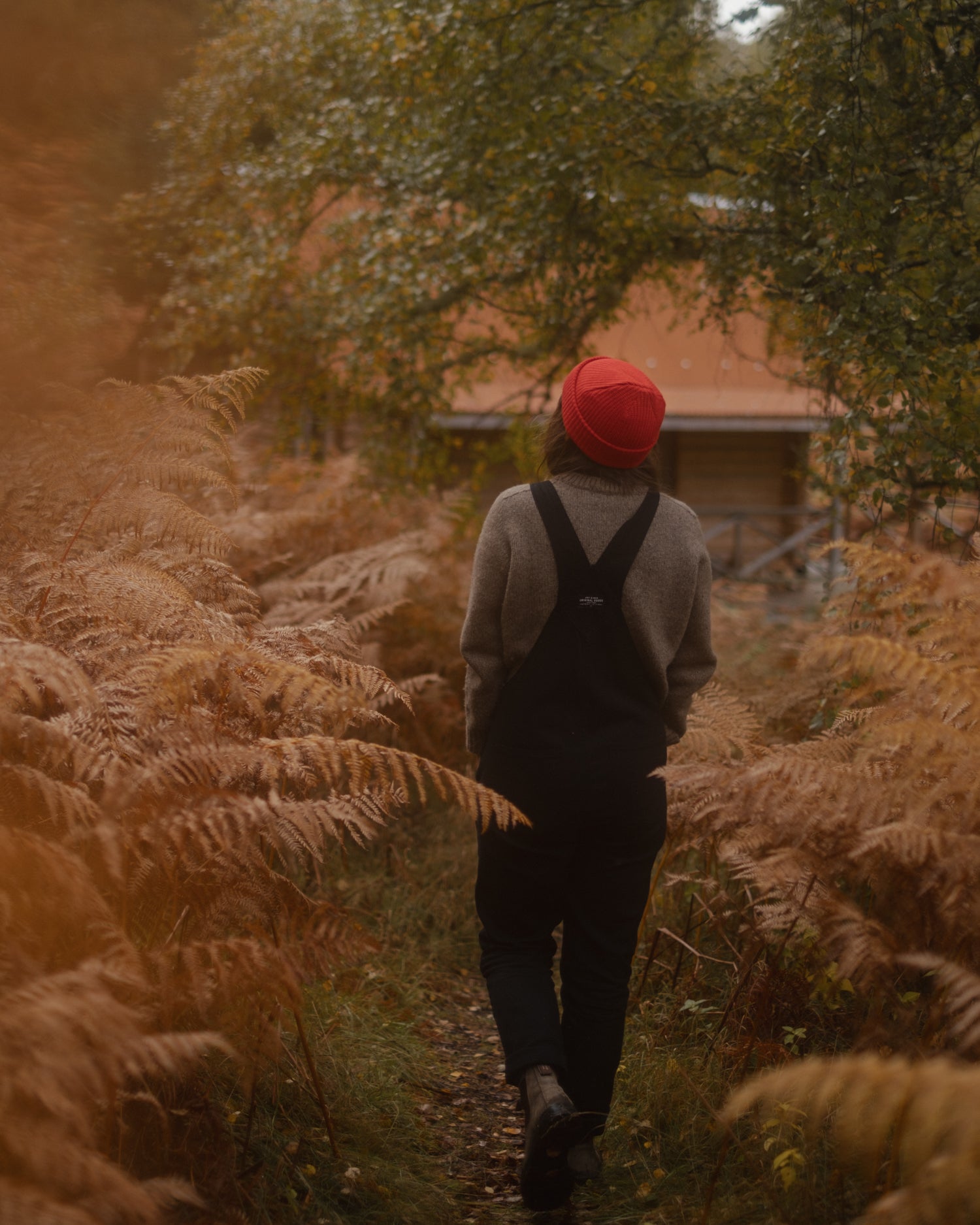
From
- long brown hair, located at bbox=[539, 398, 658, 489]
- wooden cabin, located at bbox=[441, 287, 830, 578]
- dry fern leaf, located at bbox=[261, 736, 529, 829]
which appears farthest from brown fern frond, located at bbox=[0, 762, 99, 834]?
wooden cabin, located at bbox=[441, 287, 830, 578]

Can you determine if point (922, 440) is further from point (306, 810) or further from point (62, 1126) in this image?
point (62, 1126)

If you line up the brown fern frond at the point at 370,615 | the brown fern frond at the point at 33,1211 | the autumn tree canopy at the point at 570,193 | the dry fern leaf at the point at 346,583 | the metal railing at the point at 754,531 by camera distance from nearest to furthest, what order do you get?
the brown fern frond at the point at 33,1211 < the autumn tree canopy at the point at 570,193 < the brown fern frond at the point at 370,615 < the dry fern leaf at the point at 346,583 < the metal railing at the point at 754,531

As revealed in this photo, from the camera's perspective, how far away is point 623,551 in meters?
2.55

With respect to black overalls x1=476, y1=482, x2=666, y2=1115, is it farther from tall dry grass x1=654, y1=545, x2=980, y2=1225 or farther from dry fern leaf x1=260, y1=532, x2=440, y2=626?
dry fern leaf x1=260, y1=532, x2=440, y2=626

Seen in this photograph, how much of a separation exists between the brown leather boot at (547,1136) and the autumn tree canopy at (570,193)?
108 inches

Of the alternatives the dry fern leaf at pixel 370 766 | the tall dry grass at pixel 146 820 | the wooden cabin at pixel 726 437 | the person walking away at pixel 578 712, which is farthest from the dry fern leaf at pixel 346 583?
the wooden cabin at pixel 726 437

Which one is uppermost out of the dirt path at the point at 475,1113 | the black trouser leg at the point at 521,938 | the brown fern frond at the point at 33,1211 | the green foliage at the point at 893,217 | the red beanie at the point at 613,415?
the green foliage at the point at 893,217

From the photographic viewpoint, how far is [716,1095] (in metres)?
2.86

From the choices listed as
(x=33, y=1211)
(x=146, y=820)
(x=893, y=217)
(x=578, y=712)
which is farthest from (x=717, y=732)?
(x=893, y=217)

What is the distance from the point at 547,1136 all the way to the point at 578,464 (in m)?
1.69

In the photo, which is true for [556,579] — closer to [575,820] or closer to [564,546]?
[564,546]

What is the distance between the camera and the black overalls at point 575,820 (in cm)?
255

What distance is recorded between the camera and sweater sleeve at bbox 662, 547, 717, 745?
9.02ft

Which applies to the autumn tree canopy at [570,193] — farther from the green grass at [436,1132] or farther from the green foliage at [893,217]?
the green grass at [436,1132]
